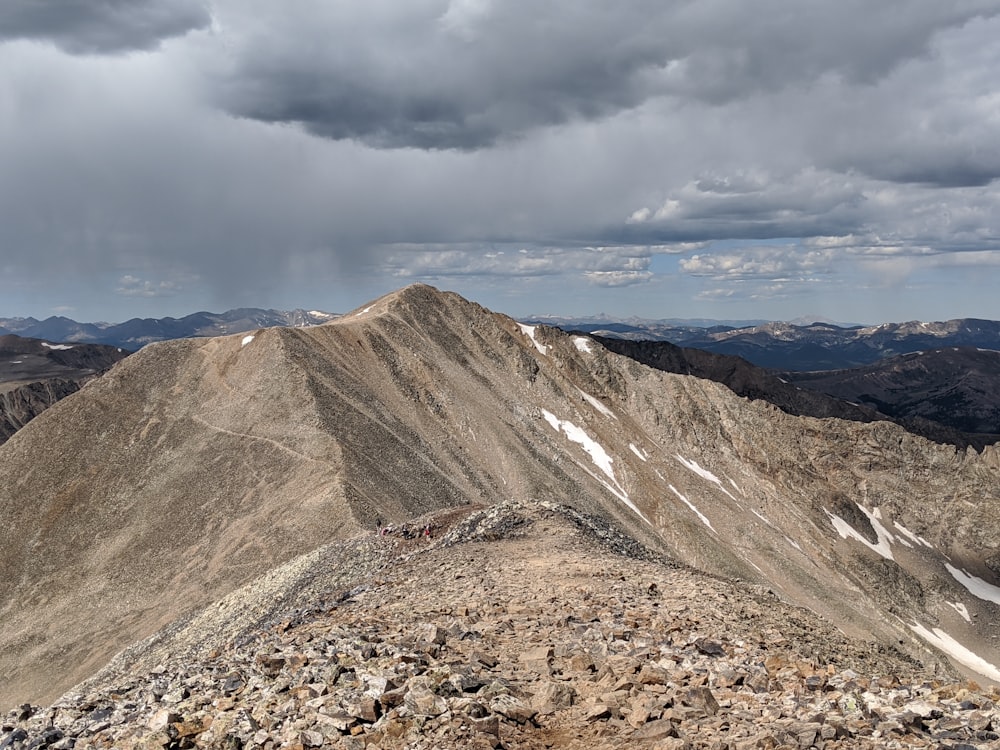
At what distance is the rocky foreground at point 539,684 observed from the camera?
11.7 metres

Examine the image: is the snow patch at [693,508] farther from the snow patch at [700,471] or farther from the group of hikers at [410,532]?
the group of hikers at [410,532]

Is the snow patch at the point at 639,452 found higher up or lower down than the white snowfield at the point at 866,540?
higher up

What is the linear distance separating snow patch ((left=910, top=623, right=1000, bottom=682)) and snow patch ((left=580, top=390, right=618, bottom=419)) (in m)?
52.8

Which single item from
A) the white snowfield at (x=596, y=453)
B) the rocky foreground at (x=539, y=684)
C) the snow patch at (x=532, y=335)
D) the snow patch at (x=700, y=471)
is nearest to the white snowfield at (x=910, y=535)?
the snow patch at (x=700, y=471)

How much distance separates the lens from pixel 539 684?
1398cm

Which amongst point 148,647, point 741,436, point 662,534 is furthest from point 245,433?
point 741,436

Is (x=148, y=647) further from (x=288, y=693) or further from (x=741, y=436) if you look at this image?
(x=741, y=436)

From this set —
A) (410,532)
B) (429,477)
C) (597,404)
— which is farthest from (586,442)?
(410,532)

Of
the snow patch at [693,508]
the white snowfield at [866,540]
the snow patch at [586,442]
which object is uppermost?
the snow patch at [586,442]

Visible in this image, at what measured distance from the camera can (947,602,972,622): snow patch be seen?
4555 inches

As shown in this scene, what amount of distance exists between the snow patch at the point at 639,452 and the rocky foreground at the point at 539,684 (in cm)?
8888

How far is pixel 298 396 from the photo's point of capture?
72.1m

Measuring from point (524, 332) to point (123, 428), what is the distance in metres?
73.7

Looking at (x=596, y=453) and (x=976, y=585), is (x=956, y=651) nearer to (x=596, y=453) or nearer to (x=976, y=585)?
(x=976, y=585)
